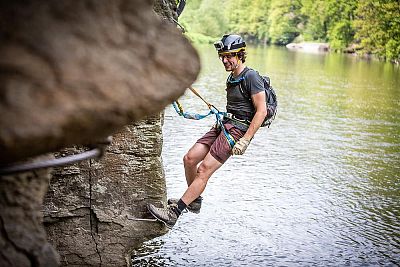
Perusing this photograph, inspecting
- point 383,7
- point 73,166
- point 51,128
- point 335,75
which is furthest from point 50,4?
point 383,7

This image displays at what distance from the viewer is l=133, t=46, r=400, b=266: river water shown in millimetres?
8344

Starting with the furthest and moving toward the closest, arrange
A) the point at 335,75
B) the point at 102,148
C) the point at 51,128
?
1. the point at 335,75
2. the point at 102,148
3. the point at 51,128

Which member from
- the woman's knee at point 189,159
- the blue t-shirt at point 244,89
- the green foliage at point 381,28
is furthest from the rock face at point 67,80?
the green foliage at point 381,28

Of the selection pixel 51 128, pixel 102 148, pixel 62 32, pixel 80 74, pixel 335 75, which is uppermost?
pixel 62 32

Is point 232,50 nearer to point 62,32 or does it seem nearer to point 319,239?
point 319,239

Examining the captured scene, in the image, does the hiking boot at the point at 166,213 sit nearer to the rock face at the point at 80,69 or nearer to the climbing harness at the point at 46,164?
the climbing harness at the point at 46,164

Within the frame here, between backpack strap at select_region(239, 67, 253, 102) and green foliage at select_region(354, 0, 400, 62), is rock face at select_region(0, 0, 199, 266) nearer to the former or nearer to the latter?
backpack strap at select_region(239, 67, 253, 102)

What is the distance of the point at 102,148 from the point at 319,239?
20.9ft

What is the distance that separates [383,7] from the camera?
6266cm

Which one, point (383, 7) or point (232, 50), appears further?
point (383, 7)

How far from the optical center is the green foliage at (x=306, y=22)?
6297 cm

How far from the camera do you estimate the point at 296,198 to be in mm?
10883

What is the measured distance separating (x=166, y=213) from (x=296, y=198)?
174 inches

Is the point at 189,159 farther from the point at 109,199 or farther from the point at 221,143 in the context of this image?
the point at 109,199
